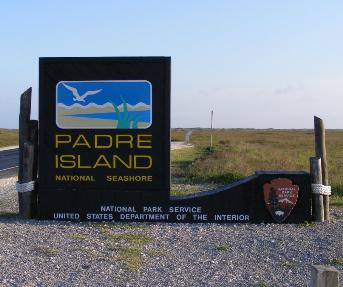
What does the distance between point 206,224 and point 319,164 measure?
233 centimetres

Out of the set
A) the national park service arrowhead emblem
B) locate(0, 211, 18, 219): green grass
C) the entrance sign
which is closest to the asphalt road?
locate(0, 211, 18, 219): green grass


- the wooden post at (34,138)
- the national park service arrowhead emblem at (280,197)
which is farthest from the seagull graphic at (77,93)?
the national park service arrowhead emblem at (280,197)

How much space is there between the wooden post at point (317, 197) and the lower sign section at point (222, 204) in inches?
4.6

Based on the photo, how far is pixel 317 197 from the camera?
36.0 ft

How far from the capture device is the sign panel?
10984 millimetres

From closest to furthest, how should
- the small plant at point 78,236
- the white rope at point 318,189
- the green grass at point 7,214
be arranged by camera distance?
the small plant at point 78,236 → the white rope at point 318,189 → the green grass at point 7,214

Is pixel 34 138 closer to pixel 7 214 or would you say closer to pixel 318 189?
pixel 7 214

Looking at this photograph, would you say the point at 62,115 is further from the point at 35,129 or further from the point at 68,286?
the point at 68,286

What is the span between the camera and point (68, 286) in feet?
21.5

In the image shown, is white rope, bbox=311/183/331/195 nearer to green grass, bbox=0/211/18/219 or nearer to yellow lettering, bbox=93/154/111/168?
yellow lettering, bbox=93/154/111/168

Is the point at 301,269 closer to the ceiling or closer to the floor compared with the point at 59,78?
closer to the floor

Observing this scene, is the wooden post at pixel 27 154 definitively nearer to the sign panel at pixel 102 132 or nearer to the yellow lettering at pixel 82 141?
the sign panel at pixel 102 132

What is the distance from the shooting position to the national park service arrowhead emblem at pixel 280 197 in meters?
10.9

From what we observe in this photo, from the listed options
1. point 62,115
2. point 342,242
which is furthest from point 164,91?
point 342,242
